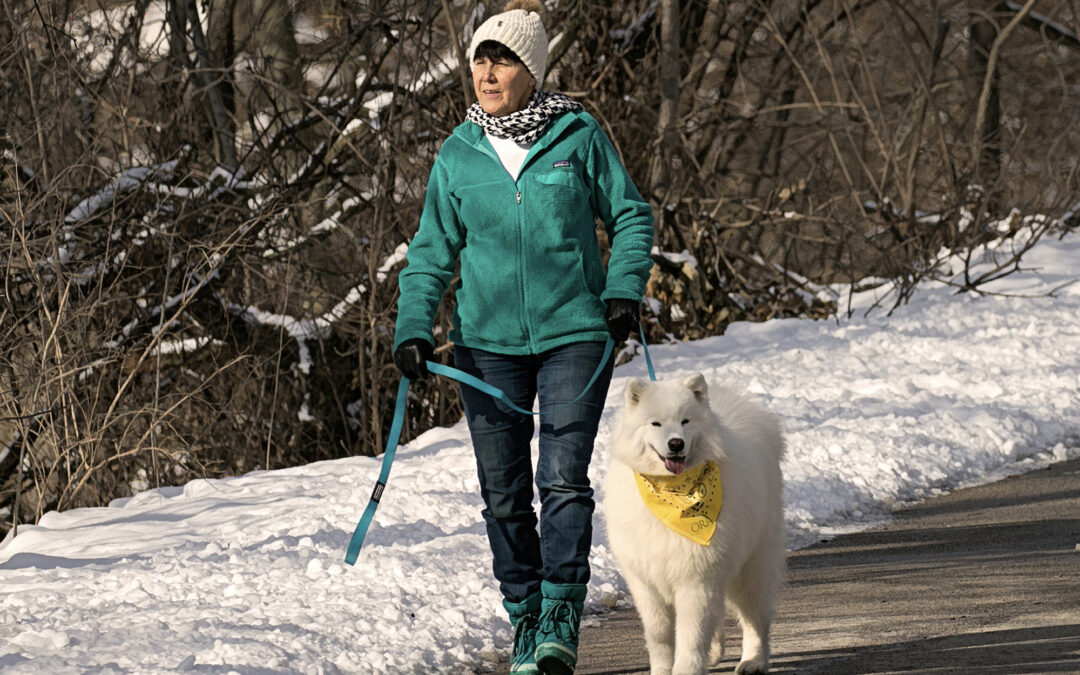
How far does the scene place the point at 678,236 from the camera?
1512cm

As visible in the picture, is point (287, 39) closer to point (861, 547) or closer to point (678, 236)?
point (678, 236)

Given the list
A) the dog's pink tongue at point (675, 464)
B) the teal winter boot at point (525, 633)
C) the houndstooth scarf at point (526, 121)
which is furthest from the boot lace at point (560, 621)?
the houndstooth scarf at point (526, 121)

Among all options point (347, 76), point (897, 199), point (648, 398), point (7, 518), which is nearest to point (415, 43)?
point (347, 76)

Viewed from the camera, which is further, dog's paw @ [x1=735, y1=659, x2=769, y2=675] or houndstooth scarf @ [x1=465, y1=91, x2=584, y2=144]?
dog's paw @ [x1=735, y1=659, x2=769, y2=675]

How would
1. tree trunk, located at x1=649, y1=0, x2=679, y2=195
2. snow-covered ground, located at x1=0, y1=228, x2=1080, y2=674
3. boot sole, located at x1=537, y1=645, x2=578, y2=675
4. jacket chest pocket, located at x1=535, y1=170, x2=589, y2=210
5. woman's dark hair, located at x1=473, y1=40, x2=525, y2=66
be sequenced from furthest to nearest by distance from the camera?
tree trunk, located at x1=649, y1=0, x2=679, y2=195, snow-covered ground, located at x1=0, y1=228, x2=1080, y2=674, woman's dark hair, located at x1=473, y1=40, x2=525, y2=66, jacket chest pocket, located at x1=535, y1=170, x2=589, y2=210, boot sole, located at x1=537, y1=645, x2=578, y2=675

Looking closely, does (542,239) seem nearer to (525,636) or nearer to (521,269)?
(521,269)

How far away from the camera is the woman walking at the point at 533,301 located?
176 inches

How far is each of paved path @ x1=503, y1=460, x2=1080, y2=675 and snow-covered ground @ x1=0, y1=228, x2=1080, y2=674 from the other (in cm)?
46

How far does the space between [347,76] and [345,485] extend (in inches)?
267

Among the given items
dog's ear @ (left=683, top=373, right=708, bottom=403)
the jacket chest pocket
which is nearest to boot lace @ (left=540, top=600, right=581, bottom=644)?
dog's ear @ (left=683, top=373, right=708, bottom=403)

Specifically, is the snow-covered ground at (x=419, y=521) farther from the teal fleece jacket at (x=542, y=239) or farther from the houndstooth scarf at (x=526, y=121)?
the houndstooth scarf at (x=526, y=121)

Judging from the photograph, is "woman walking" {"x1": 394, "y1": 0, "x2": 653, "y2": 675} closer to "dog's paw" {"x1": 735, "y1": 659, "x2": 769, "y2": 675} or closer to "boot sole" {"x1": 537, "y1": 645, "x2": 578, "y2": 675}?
"boot sole" {"x1": 537, "y1": 645, "x2": 578, "y2": 675}

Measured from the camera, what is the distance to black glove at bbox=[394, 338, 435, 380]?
4.59 m

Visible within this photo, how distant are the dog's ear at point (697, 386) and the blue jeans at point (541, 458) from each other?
29 cm
